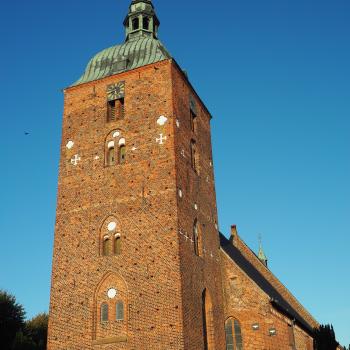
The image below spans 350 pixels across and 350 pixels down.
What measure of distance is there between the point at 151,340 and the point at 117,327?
1.75m

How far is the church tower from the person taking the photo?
69.1 ft

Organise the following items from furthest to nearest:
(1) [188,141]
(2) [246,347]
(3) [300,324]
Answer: (3) [300,324] < (1) [188,141] < (2) [246,347]

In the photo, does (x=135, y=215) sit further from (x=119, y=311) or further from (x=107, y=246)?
(x=119, y=311)

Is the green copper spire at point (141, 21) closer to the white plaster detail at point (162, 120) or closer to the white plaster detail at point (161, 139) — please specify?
the white plaster detail at point (162, 120)

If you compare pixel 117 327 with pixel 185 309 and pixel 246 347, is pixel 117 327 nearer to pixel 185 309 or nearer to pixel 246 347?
pixel 185 309

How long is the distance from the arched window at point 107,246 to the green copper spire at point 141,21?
13.3m

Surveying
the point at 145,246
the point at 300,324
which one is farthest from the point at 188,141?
the point at 300,324

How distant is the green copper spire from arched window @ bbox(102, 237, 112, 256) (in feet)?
43.7

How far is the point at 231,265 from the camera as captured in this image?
2606cm

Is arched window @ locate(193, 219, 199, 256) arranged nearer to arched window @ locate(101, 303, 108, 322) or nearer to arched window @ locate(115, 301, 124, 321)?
arched window @ locate(115, 301, 124, 321)

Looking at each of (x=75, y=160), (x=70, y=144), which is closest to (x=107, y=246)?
(x=75, y=160)

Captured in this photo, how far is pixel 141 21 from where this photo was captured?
102 ft

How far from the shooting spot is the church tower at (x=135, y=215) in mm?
21062

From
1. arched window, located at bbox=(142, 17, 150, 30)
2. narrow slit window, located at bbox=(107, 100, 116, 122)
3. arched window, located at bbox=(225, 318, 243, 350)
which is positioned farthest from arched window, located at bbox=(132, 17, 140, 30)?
arched window, located at bbox=(225, 318, 243, 350)
